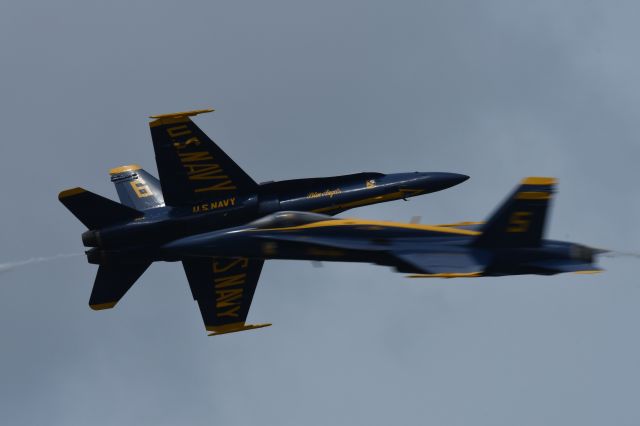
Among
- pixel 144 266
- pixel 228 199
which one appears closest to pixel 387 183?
pixel 228 199

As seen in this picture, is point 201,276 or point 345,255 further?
point 201,276

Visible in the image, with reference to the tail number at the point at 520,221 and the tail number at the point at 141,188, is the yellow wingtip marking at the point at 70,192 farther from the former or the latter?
the tail number at the point at 520,221

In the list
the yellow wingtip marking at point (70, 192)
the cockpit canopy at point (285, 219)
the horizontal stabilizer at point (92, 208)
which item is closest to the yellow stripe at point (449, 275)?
the cockpit canopy at point (285, 219)

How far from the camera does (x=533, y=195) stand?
42.9m

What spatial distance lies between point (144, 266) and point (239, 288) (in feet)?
11.7

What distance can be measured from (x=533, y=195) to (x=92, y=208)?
43.0ft

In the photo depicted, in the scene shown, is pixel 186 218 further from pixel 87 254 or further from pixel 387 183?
pixel 387 183

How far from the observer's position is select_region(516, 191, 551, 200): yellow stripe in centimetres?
4281

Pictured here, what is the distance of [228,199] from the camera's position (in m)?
47.2

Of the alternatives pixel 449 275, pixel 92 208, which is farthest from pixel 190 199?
pixel 449 275

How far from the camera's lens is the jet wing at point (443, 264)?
41.9 m

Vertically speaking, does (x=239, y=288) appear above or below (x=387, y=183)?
below

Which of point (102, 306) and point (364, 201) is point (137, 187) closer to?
point (102, 306)

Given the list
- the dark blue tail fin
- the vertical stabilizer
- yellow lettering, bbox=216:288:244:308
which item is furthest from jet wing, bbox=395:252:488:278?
Answer: the vertical stabilizer
